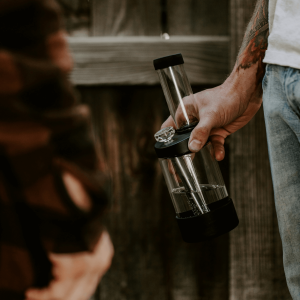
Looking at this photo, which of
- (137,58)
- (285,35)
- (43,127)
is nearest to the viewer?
(43,127)

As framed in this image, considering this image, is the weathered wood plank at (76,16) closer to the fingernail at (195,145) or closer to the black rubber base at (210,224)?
the fingernail at (195,145)

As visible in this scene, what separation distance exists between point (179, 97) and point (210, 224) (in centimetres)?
35

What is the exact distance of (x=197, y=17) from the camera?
1059 mm

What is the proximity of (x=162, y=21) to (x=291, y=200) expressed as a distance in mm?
726

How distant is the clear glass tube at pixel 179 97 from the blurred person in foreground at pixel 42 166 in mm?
502

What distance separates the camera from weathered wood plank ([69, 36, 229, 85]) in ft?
3.25

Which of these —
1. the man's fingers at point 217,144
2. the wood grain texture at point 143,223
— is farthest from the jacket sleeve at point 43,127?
the wood grain texture at point 143,223

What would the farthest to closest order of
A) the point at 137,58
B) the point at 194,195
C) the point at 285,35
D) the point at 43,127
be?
the point at 137,58 → the point at 194,195 → the point at 285,35 → the point at 43,127

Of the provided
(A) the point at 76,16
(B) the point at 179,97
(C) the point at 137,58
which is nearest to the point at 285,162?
(B) the point at 179,97

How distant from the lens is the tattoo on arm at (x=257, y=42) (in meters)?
0.74

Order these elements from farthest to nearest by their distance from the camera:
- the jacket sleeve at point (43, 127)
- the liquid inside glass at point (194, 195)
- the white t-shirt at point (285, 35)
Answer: the liquid inside glass at point (194, 195) < the white t-shirt at point (285, 35) < the jacket sleeve at point (43, 127)

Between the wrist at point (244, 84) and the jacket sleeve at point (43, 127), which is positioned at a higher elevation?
the jacket sleeve at point (43, 127)

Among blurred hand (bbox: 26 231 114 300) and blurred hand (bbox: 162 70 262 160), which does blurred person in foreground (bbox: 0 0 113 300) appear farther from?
blurred hand (bbox: 162 70 262 160)

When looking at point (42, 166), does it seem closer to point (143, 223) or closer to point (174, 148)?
point (174, 148)
